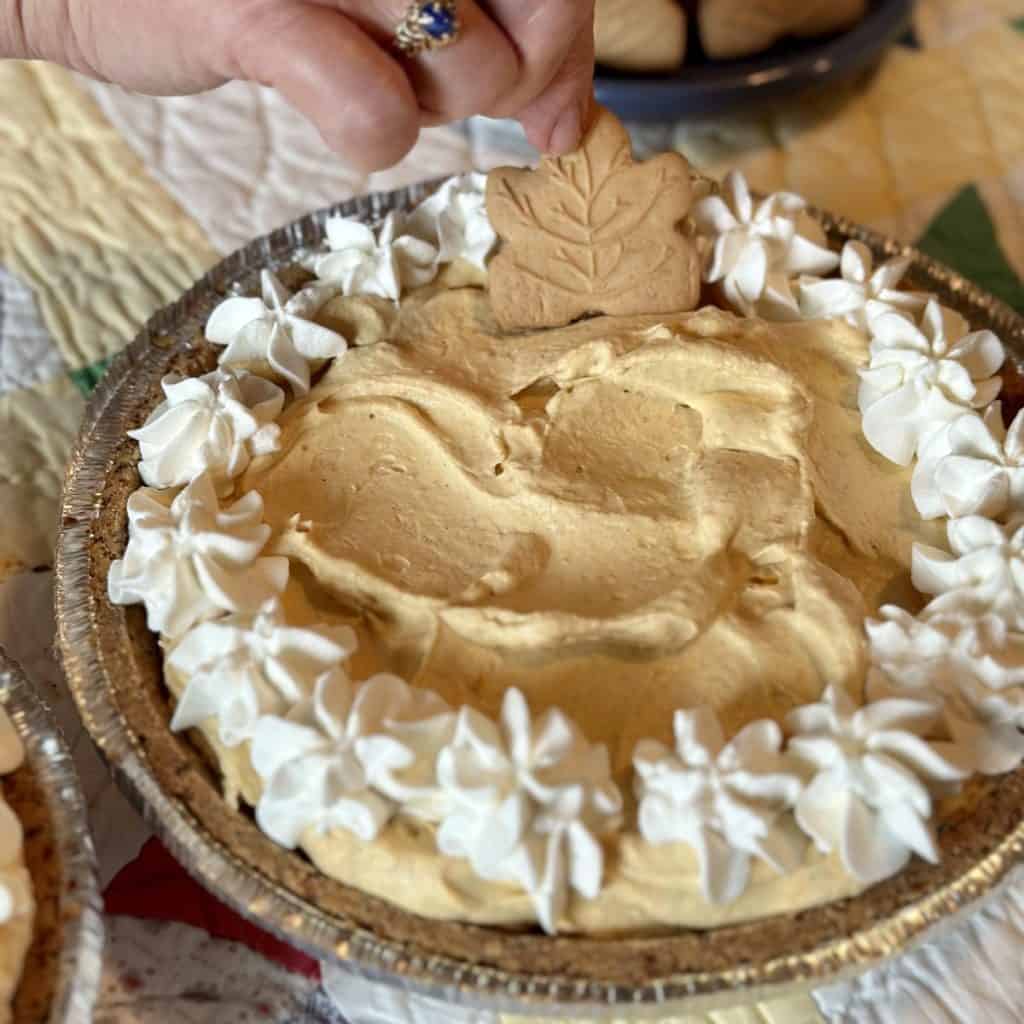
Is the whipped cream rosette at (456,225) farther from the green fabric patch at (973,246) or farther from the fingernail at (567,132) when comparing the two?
the green fabric patch at (973,246)

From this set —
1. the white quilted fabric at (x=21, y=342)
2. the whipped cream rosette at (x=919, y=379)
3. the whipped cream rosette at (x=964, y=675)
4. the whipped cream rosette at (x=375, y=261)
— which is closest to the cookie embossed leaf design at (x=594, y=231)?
the whipped cream rosette at (x=375, y=261)

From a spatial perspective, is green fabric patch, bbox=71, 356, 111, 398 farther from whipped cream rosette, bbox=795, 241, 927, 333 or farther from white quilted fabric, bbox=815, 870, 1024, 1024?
white quilted fabric, bbox=815, 870, 1024, 1024

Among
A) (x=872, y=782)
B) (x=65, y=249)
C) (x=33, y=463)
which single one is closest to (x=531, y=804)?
(x=872, y=782)

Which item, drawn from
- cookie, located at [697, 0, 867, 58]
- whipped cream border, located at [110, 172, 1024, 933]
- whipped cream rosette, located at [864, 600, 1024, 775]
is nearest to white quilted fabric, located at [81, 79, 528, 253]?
cookie, located at [697, 0, 867, 58]

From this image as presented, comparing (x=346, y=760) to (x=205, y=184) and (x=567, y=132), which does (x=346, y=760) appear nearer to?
(x=567, y=132)

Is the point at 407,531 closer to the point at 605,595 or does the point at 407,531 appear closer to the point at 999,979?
the point at 605,595

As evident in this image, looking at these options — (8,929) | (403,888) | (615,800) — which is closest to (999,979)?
(615,800)
